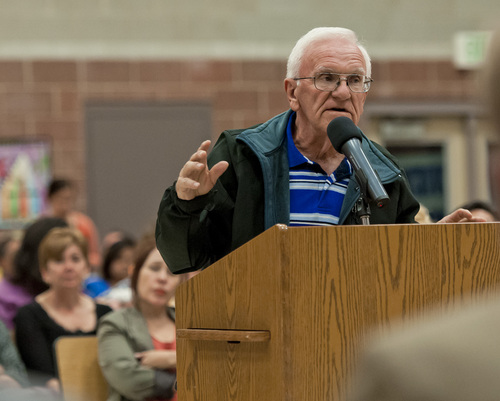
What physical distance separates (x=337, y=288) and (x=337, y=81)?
775 millimetres

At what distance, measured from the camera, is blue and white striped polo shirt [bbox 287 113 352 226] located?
230 cm

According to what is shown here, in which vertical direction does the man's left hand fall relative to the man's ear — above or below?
below

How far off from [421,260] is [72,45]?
6.36m

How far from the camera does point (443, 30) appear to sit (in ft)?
26.8

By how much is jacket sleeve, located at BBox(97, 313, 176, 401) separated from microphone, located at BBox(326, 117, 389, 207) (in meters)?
1.79

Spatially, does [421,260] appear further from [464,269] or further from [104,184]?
[104,184]

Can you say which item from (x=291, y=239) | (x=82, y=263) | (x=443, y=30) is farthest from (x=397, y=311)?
(x=443, y=30)

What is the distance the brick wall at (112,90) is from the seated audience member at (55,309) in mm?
3117

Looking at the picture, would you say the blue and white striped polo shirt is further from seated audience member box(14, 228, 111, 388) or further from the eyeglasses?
seated audience member box(14, 228, 111, 388)

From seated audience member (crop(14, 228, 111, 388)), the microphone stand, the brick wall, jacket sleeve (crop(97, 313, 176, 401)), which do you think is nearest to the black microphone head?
the microphone stand

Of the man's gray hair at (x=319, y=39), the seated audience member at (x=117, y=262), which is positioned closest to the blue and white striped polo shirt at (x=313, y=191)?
the man's gray hair at (x=319, y=39)

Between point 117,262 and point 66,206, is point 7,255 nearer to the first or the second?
point 117,262

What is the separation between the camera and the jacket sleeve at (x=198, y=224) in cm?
220

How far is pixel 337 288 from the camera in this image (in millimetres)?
1772
